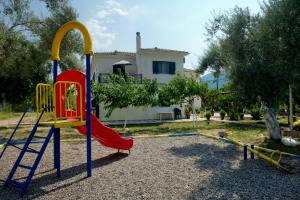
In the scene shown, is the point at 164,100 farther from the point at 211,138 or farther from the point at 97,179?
the point at 97,179

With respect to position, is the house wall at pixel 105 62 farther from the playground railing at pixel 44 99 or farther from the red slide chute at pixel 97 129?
the playground railing at pixel 44 99

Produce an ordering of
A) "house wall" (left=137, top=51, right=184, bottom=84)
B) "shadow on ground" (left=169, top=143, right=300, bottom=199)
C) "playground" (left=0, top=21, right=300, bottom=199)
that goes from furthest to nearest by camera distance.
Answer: "house wall" (left=137, top=51, right=184, bottom=84) < "playground" (left=0, top=21, right=300, bottom=199) < "shadow on ground" (left=169, top=143, right=300, bottom=199)

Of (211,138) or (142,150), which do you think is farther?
(211,138)

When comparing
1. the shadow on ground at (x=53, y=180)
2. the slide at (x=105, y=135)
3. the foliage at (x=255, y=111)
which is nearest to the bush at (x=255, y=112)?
the foliage at (x=255, y=111)

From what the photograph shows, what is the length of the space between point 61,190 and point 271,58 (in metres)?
6.67

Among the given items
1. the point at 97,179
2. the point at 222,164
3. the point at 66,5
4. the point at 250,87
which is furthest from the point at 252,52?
the point at 66,5

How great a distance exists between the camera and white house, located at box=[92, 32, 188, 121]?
27875 mm

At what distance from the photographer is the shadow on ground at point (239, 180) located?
17.5ft

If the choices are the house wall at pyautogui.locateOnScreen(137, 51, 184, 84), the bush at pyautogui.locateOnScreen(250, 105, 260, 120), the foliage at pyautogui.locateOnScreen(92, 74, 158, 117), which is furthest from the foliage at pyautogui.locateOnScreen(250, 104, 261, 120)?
the foliage at pyautogui.locateOnScreen(92, 74, 158, 117)

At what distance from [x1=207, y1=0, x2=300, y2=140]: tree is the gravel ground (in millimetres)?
2316

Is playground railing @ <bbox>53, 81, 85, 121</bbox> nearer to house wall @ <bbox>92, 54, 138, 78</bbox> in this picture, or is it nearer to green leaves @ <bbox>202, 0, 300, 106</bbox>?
green leaves @ <bbox>202, 0, 300, 106</bbox>

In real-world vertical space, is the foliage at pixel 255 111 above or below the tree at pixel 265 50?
below

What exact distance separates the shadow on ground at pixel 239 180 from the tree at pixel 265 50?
8.44ft

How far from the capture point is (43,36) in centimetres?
1905
